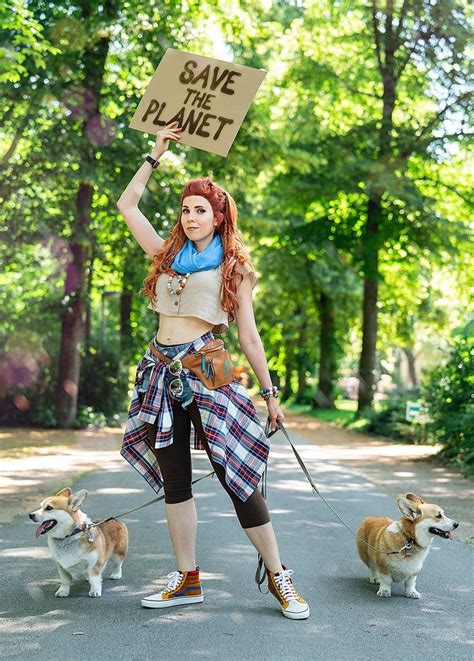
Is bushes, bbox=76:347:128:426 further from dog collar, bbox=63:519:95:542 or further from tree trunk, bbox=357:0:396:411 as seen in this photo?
dog collar, bbox=63:519:95:542

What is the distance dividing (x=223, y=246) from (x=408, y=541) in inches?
76.5

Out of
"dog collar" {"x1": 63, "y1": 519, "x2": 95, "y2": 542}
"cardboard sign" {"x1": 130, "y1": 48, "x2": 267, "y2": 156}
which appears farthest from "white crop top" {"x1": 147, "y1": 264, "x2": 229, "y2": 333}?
"dog collar" {"x1": 63, "y1": 519, "x2": 95, "y2": 542}

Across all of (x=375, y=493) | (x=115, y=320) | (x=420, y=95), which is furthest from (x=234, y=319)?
(x=115, y=320)

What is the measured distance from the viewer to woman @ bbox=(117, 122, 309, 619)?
5.16 metres

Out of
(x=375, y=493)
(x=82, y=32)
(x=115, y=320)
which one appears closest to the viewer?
(x=375, y=493)

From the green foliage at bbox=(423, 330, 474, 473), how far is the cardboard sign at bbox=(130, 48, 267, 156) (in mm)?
9789

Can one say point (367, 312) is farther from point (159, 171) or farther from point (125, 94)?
point (125, 94)

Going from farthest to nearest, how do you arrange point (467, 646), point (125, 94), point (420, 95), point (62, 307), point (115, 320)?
1. point (115, 320)
2. point (420, 95)
3. point (62, 307)
4. point (125, 94)
5. point (467, 646)

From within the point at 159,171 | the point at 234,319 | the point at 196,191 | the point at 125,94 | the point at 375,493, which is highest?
the point at 125,94

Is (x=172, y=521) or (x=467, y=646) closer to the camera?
(x=467, y=646)

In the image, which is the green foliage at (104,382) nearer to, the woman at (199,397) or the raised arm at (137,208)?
the raised arm at (137,208)

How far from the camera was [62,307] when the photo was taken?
21.7 m

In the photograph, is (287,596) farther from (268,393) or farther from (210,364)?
(210,364)

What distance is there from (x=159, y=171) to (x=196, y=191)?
16293 millimetres
